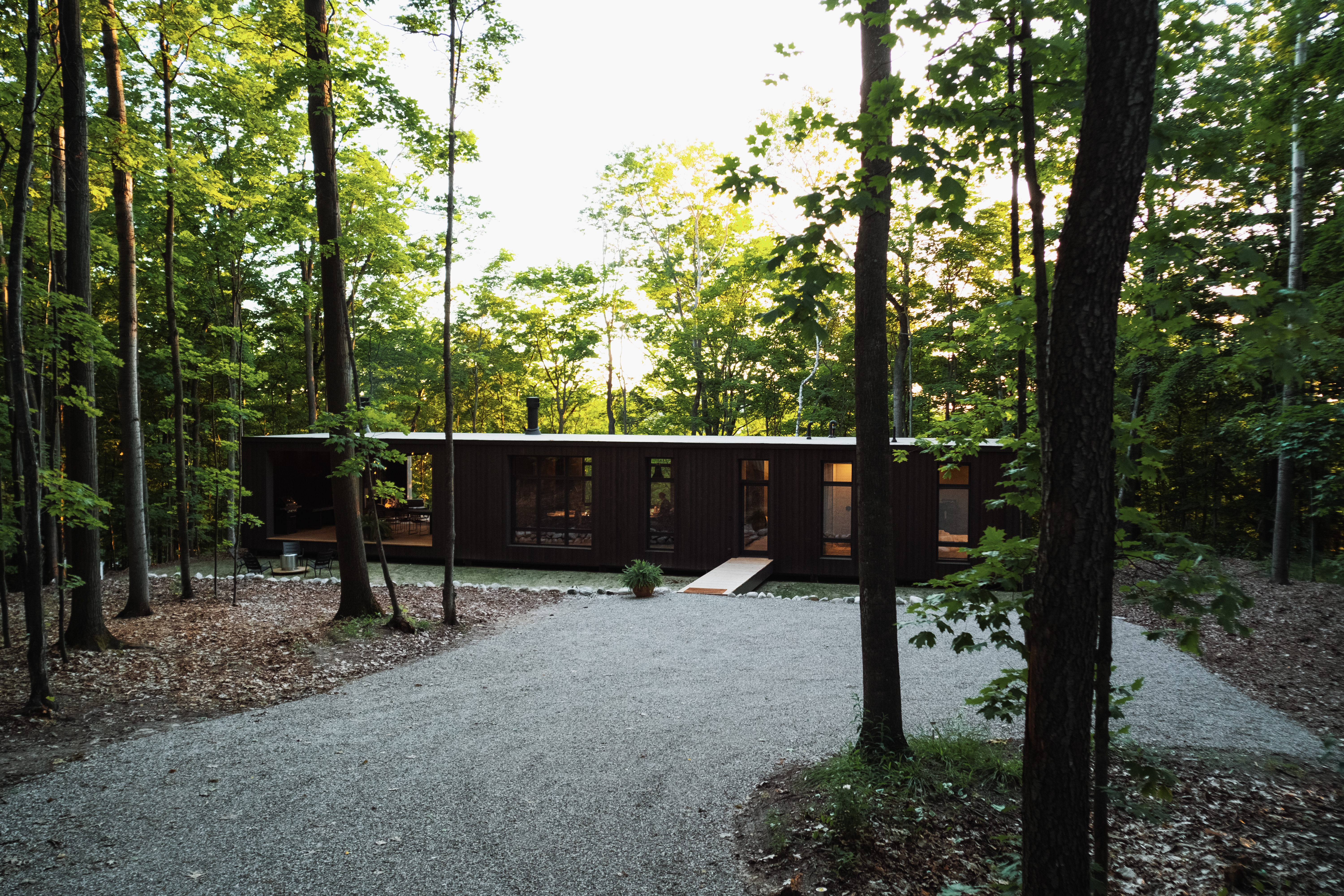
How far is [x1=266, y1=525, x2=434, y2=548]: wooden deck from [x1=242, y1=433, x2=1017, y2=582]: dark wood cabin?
9cm

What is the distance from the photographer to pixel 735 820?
3.44m

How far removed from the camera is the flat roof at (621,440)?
11555 mm

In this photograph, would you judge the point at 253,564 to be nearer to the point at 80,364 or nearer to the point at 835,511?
the point at 80,364

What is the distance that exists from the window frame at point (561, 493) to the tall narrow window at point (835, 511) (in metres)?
3.88

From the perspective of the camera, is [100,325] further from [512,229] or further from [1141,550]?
[512,229]

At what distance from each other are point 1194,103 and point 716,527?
966cm

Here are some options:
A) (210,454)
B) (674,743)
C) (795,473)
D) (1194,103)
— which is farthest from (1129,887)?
(210,454)

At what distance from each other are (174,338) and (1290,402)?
499 inches

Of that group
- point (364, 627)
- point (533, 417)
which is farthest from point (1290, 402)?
point (533, 417)

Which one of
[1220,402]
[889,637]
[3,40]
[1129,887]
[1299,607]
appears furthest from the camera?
[1220,402]

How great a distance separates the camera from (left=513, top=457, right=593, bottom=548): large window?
1256 centimetres

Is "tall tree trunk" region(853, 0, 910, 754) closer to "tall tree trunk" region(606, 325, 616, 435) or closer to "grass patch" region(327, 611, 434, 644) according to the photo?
"grass patch" region(327, 611, 434, 644)

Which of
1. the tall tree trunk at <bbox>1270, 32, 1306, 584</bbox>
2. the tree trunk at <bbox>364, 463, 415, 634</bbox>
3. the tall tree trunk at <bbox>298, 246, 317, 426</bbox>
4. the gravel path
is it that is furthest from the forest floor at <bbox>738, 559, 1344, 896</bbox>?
the tall tree trunk at <bbox>298, 246, 317, 426</bbox>

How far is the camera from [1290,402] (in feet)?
26.3
